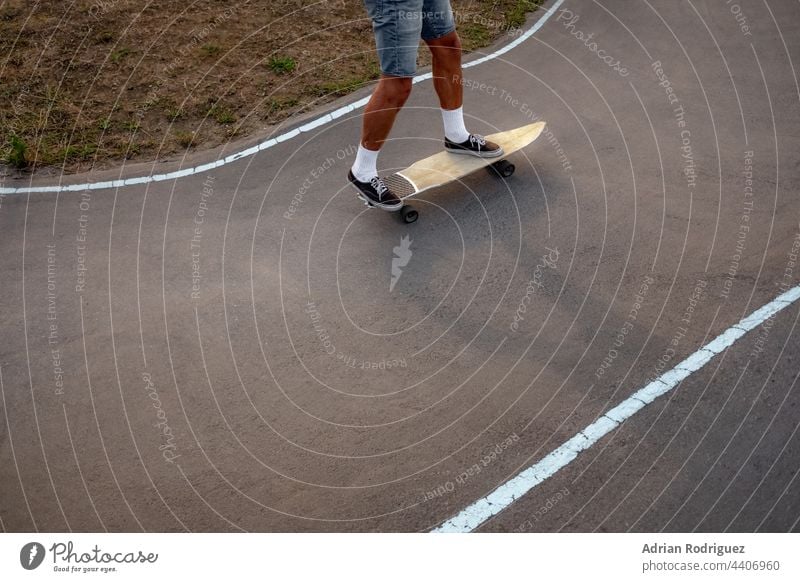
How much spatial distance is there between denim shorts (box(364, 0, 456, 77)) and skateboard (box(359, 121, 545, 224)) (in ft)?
2.76

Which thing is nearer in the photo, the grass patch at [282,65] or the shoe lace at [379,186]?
the shoe lace at [379,186]

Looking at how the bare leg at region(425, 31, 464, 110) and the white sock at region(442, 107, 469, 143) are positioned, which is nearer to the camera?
the bare leg at region(425, 31, 464, 110)

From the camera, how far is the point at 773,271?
18.4ft

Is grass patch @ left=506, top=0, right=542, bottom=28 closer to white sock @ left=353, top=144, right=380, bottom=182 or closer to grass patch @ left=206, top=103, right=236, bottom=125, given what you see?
grass patch @ left=206, top=103, right=236, bottom=125

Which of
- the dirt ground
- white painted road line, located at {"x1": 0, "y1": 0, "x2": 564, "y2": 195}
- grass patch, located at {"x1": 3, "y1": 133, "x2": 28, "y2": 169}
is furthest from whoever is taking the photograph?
the dirt ground

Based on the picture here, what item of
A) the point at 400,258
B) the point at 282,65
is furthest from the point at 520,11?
the point at 400,258

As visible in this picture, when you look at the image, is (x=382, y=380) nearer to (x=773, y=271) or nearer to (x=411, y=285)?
(x=411, y=285)

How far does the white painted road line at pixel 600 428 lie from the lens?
4.30m

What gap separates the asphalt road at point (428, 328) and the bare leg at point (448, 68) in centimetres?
66

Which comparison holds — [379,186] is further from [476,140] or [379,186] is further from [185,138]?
[185,138]

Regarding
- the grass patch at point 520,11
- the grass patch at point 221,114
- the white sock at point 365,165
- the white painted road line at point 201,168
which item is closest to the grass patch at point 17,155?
the white painted road line at point 201,168

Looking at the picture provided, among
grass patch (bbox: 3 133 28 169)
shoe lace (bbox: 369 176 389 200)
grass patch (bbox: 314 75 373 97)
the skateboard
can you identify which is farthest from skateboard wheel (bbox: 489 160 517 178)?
grass patch (bbox: 3 133 28 169)

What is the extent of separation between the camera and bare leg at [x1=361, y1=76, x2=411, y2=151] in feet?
19.5

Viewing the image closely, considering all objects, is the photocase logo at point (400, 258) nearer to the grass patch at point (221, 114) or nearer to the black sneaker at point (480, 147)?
the black sneaker at point (480, 147)
